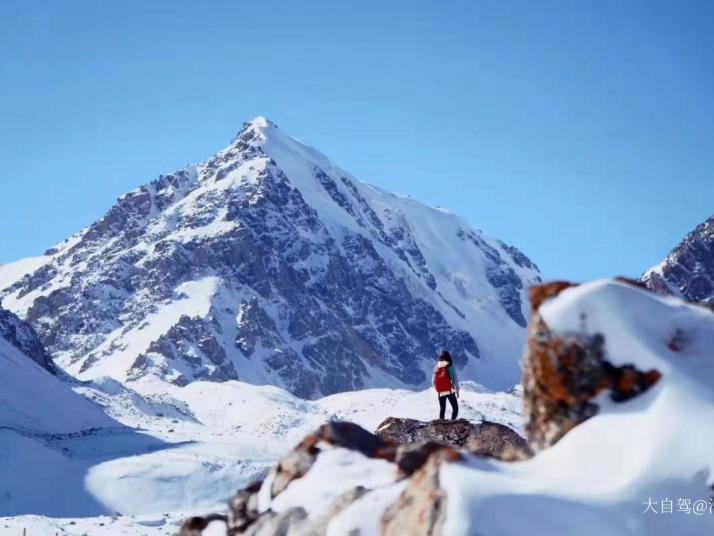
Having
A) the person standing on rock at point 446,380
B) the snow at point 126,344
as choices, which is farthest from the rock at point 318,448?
the snow at point 126,344

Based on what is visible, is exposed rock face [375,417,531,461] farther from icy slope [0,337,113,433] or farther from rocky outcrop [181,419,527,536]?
icy slope [0,337,113,433]

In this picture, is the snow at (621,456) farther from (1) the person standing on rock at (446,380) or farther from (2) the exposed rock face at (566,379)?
(1) the person standing on rock at (446,380)

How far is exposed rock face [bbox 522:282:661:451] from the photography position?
6.51 metres

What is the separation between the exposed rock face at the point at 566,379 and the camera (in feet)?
21.4

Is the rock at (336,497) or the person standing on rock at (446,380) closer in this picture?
the rock at (336,497)

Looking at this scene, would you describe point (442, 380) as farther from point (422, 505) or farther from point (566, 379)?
point (422, 505)

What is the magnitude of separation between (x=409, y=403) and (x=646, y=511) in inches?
3279

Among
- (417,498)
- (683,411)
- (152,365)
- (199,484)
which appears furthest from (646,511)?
(152,365)

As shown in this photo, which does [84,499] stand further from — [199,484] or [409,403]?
[409,403]

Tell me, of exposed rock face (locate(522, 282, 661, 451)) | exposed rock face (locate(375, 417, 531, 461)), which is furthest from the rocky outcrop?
exposed rock face (locate(375, 417, 531, 461))

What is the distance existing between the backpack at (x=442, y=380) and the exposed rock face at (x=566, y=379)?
10.1 metres

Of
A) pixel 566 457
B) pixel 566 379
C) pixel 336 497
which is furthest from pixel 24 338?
pixel 566 457

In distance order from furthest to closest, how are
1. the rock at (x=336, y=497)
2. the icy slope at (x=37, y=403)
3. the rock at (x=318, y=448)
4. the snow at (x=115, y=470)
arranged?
the icy slope at (x=37, y=403) < the snow at (x=115, y=470) < the rock at (x=318, y=448) < the rock at (x=336, y=497)

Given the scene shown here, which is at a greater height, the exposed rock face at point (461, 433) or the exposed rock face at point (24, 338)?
the exposed rock face at point (24, 338)
